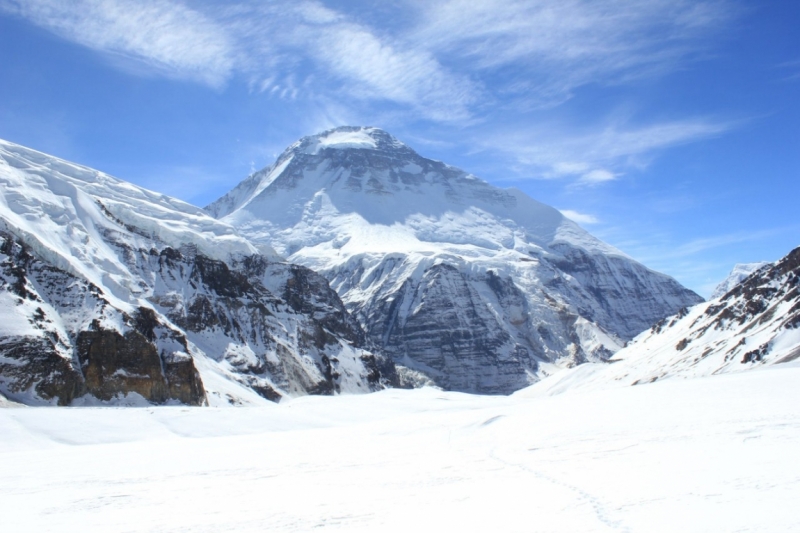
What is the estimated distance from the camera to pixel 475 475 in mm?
21719

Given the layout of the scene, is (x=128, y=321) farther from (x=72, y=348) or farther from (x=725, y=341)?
(x=725, y=341)

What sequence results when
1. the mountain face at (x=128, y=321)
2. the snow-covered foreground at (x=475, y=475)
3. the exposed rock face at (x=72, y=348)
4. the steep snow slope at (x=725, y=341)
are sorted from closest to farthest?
1. the snow-covered foreground at (x=475, y=475)
2. the exposed rock face at (x=72, y=348)
3. the mountain face at (x=128, y=321)
4. the steep snow slope at (x=725, y=341)

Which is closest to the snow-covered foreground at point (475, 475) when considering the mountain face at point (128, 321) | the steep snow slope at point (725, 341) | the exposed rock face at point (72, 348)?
the exposed rock face at point (72, 348)

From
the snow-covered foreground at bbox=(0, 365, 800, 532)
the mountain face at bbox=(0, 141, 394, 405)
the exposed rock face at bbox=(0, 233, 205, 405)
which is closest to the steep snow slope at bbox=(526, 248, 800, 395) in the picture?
the mountain face at bbox=(0, 141, 394, 405)

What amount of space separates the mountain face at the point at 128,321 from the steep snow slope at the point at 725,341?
58926 mm

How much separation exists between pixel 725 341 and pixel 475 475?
125868mm

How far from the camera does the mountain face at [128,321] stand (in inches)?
3253

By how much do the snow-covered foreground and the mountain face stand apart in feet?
143

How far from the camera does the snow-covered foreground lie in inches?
615

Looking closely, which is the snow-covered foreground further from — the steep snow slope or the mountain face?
the steep snow slope

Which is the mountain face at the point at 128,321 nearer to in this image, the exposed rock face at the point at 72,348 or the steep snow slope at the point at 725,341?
the exposed rock face at the point at 72,348

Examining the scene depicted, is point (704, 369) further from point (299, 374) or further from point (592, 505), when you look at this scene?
point (592, 505)

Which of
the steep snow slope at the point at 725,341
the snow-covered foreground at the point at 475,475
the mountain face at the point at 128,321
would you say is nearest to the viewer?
the snow-covered foreground at the point at 475,475

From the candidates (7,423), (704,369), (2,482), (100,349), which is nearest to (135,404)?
(100,349)
